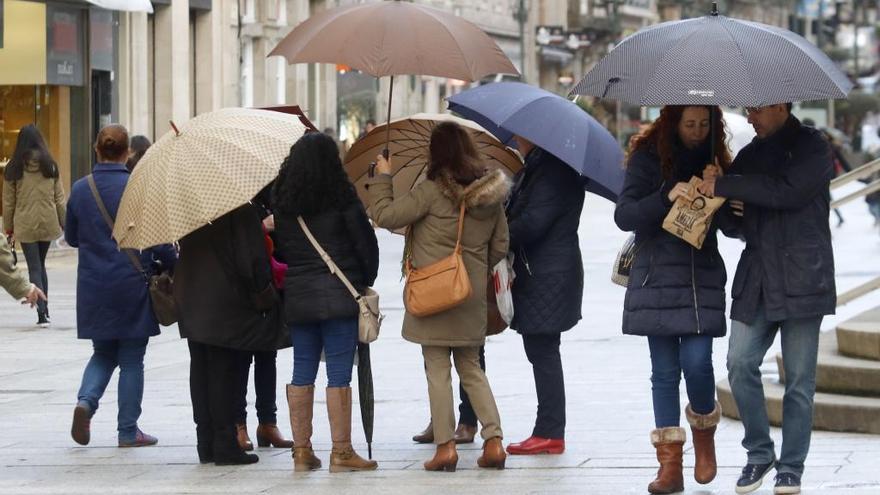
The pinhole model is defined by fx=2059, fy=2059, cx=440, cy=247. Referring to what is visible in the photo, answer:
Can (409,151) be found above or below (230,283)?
above

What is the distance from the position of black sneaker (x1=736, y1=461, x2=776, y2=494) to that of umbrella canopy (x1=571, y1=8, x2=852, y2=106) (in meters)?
1.60

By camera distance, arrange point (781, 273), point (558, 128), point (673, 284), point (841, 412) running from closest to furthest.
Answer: point (781, 273) < point (673, 284) < point (558, 128) < point (841, 412)

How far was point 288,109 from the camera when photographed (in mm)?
10922

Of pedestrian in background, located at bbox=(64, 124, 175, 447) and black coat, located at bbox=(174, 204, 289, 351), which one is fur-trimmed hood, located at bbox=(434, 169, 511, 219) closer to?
black coat, located at bbox=(174, 204, 289, 351)

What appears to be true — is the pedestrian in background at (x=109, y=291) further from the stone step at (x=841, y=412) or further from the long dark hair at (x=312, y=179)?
the stone step at (x=841, y=412)

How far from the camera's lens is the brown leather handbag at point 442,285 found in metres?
9.55

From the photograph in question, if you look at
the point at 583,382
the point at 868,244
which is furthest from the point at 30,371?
the point at 868,244

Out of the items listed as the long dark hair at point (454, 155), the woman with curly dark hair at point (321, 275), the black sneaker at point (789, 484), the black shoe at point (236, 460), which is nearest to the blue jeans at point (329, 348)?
the woman with curly dark hair at point (321, 275)

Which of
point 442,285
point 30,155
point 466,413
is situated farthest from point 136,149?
point 442,285

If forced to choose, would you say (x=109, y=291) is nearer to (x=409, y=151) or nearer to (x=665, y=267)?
(x=409, y=151)

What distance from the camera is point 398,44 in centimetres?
1023

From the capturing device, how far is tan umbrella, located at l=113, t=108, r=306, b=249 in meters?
9.53

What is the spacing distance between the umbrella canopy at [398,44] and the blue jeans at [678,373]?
77.5 inches

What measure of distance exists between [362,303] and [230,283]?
71 centimetres
